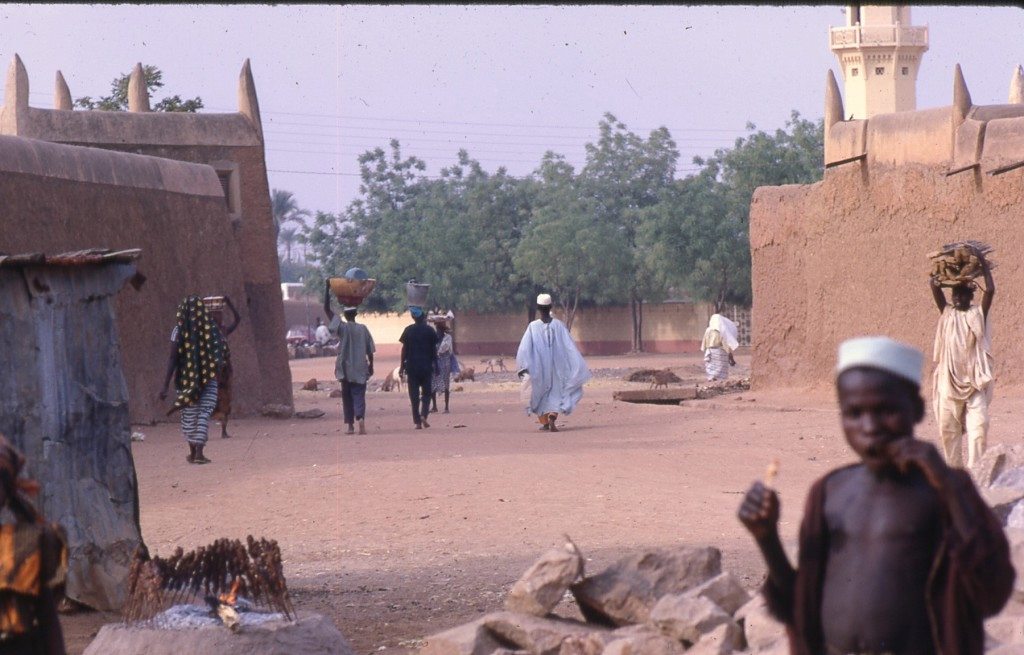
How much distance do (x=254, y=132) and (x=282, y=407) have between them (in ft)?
15.0

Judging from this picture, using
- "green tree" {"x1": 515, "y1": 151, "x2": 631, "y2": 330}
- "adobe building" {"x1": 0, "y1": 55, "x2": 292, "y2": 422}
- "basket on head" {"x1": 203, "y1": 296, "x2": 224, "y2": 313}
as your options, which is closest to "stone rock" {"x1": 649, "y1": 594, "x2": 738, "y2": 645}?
"basket on head" {"x1": 203, "y1": 296, "x2": 224, "y2": 313}

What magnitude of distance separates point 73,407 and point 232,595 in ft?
6.54

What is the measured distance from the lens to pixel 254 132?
22734 millimetres

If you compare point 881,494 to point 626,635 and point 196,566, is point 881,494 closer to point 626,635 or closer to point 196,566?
point 626,635

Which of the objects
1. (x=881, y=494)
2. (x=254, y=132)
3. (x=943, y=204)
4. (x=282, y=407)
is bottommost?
(x=282, y=407)

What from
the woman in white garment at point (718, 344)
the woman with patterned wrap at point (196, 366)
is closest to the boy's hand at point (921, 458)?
the woman with patterned wrap at point (196, 366)

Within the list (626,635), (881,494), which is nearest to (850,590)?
(881,494)

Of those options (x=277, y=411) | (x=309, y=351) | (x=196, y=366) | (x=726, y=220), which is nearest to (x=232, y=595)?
(x=196, y=366)

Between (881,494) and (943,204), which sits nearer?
(881,494)

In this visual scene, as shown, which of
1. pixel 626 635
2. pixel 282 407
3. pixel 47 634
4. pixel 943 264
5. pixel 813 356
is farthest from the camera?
pixel 282 407

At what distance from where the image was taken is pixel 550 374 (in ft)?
57.9

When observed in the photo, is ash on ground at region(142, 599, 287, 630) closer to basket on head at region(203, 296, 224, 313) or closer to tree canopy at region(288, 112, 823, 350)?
basket on head at region(203, 296, 224, 313)

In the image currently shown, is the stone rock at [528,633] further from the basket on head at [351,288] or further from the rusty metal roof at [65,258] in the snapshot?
the basket on head at [351,288]

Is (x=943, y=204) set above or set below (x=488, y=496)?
above
